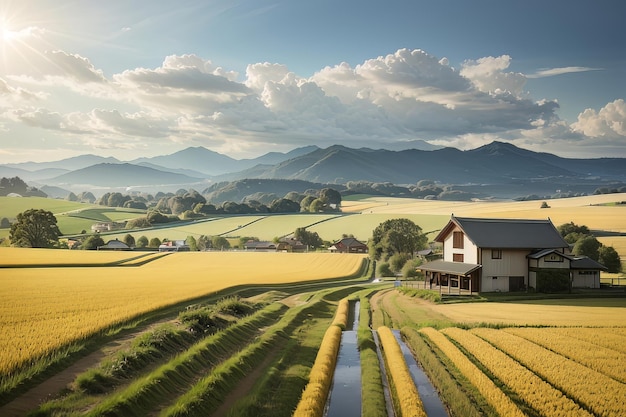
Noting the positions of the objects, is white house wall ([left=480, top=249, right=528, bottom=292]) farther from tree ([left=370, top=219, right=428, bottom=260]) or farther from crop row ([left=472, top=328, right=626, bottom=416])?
tree ([left=370, top=219, right=428, bottom=260])

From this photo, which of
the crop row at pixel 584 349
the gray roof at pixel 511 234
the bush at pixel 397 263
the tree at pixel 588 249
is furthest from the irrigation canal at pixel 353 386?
the bush at pixel 397 263

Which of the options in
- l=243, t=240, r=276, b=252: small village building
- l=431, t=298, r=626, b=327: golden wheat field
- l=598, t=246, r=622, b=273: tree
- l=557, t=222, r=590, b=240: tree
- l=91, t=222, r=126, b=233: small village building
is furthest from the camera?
l=91, t=222, r=126, b=233: small village building

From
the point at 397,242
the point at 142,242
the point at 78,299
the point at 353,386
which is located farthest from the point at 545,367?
the point at 142,242

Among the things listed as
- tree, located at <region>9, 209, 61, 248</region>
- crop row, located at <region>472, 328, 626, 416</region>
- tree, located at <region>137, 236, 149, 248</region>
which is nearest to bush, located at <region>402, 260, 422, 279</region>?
crop row, located at <region>472, 328, 626, 416</region>

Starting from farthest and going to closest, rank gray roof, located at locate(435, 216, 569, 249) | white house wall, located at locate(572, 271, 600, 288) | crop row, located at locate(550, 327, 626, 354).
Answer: white house wall, located at locate(572, 271, 600, 288)
gray roof, located at locate(435, 216, 569, 249)
crop row, located at locate(550, 327, 626, 354)

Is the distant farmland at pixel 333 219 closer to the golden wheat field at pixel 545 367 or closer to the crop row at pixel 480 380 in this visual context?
the golden wheat field at pixel 545 367

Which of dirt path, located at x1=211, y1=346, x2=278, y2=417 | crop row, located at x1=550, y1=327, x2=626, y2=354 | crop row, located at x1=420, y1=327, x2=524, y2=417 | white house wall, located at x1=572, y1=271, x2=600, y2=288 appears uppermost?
white house wall, located at x1=572, y1=271, x2=600, y2=288
